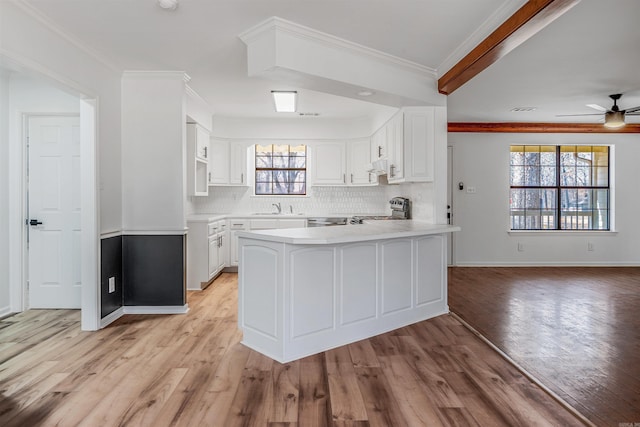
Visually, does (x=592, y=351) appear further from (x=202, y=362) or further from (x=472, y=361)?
(x=202, y=362)

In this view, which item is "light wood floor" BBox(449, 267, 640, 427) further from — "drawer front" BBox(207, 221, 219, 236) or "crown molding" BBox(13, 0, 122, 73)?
"crown molding" BBox(13, 0, 122, 73)

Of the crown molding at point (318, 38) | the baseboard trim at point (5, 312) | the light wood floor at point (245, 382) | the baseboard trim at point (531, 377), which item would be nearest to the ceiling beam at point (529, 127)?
the crown molding at point (318, 38)

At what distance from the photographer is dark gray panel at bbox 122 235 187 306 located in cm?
412

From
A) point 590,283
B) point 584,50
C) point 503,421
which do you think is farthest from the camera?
point 590,283

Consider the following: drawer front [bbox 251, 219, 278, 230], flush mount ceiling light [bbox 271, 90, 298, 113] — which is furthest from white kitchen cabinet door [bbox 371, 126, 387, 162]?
drawer front [bbox 251, 219, 278, 230]

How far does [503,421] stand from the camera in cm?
210

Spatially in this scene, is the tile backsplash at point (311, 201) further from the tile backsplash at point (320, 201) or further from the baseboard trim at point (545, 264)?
the baseboard trim at point (545, 264)

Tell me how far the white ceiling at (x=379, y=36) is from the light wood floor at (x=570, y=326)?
99.6 inches

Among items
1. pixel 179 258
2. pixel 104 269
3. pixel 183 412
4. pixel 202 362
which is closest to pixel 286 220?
pixel 179 258

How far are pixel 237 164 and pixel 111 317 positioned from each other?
3.34 meters

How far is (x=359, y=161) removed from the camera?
21.3ft

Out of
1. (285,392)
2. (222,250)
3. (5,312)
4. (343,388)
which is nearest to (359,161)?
(222,250)

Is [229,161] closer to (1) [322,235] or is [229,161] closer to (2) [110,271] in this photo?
(2) [110,271]

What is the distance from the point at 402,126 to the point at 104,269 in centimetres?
338
